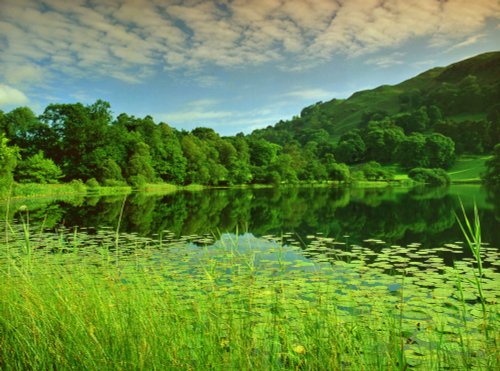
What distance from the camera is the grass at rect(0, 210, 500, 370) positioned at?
2.92 metres

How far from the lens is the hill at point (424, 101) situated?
12350 centimetres

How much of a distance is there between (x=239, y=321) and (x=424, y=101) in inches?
6295

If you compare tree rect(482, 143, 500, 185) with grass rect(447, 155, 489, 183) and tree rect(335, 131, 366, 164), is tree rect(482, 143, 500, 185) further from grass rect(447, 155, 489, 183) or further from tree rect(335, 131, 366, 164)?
tree rect(335, 131, 366, 164)

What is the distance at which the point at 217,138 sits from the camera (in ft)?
279

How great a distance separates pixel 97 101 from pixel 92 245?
55943 millimetres

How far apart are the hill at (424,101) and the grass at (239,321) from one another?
12632 centimetres

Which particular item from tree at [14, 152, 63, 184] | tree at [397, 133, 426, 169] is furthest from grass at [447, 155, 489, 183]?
tree at [14, 152, 63, 184]

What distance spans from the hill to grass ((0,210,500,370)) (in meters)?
126

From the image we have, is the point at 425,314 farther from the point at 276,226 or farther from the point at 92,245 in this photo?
the point at 276,226

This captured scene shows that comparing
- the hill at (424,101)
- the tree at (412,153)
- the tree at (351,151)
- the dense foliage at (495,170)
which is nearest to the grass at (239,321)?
the dense foliage at (495,170)

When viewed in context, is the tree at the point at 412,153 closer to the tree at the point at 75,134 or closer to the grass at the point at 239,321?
the tree at the point at 75,134

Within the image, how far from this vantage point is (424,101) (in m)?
142

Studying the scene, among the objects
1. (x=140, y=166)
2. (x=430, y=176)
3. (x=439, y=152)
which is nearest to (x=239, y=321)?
(x=140, y=166)

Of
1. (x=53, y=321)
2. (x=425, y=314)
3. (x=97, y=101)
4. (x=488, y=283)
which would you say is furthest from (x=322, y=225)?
(x=97, y=101)
